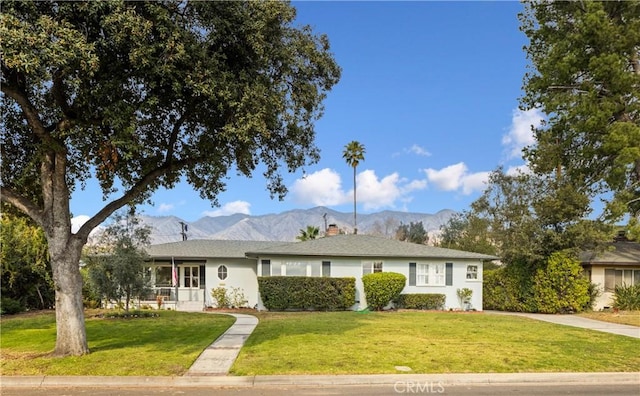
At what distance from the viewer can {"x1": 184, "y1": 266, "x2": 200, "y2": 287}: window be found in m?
28.2

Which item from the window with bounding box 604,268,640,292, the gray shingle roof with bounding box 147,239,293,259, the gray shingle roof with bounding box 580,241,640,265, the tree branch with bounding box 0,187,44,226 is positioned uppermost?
the tree branch with bounding box 0,187,44,226

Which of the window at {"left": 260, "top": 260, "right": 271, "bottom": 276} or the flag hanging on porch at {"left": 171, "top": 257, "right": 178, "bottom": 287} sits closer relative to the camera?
the window at {"left": 260, "top": 260, "right": 271, "bottom": 276}

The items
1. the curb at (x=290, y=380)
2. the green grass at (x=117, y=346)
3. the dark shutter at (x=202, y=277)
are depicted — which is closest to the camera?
the curb at (x=290, y=380)

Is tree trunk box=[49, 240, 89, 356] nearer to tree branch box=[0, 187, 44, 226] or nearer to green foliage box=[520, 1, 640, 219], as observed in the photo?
tree branch box=[0, 187, 44, 226]

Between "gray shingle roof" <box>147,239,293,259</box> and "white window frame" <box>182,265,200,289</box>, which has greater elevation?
"gray shingle roof" <box>147,239,293,259</box>

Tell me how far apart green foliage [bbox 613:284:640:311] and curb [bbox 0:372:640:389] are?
19.0m

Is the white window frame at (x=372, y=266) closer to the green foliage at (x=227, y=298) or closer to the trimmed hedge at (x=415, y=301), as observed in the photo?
the trimmed hedge at (x=415, y=301)

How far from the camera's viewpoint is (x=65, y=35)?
7.93m

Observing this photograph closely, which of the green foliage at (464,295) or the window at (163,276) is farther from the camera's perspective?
the window at (163,276)

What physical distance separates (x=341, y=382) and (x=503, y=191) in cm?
2639

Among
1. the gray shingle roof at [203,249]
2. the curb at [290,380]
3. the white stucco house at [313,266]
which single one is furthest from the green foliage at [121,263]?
the curb at [290,380]

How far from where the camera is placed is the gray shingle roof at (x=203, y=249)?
26922 mm

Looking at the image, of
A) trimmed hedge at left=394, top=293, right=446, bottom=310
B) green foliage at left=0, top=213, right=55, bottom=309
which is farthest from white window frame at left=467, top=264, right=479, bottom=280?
green foliage at left=0, top=213, right=55, bottom=309

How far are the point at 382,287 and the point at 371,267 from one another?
1713 millimetres
